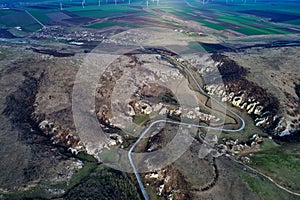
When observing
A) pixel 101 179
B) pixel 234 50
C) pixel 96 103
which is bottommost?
pixel 101 179

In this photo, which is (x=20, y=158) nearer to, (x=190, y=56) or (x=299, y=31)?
(x=190, y=56)

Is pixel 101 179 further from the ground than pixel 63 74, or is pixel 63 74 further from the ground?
pixel 63 74

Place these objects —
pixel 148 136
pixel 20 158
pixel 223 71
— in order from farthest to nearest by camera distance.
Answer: pixel 223 71 < pixel 148 136 < pixel 20 158

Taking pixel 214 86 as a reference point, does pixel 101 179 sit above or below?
below

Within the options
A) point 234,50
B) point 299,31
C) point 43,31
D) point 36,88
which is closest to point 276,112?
point 234,50

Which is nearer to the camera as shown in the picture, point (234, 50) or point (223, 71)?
point (223, 71)

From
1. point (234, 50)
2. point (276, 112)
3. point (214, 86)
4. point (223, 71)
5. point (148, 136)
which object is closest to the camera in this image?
point (148, 136)

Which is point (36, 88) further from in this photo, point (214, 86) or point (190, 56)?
point (190, 56)

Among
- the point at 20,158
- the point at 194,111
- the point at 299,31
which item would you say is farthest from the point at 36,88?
the point at 299,31

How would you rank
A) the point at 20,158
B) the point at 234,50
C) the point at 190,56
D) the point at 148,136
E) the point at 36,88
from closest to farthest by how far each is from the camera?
the point at 20,158
the point at 148,136
the point at 36,88
the point at 190,56
the point at 234,50
